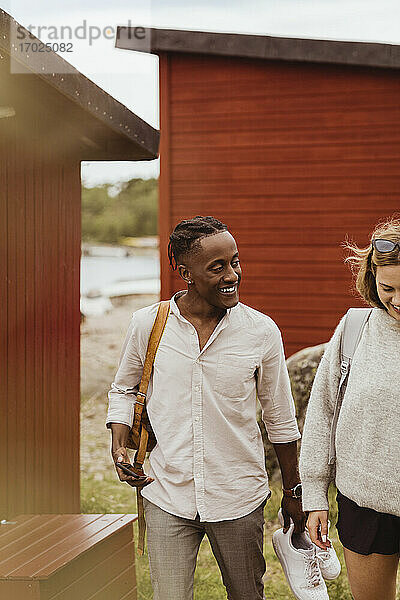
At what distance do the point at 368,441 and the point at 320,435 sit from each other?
23cm

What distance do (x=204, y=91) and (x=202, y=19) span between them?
11455 millimetres

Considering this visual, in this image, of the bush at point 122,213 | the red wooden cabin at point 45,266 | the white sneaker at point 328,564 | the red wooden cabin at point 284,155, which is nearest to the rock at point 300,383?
the red wooden cabin at point 284,155

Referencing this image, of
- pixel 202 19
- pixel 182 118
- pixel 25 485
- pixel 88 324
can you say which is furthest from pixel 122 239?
pixel 25 485

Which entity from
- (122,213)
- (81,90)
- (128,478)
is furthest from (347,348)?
(122,213)

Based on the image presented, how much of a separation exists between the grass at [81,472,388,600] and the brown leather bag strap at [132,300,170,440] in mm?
2302

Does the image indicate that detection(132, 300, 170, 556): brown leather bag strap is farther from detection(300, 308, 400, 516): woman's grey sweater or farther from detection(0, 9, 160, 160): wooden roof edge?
detection(0, 9, 160, 160): wooden roof edge

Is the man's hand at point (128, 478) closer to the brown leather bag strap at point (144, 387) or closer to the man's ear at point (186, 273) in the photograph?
the brown leather bag strap at point (144, 387)

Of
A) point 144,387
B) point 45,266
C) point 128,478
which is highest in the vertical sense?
point 45,266

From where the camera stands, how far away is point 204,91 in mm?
9641

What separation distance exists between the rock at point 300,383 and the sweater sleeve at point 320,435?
14.4 ft

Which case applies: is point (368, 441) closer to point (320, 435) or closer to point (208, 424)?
point (320, 435)

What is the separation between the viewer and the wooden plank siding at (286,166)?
359 inches

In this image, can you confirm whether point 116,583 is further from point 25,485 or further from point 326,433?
point 326,433

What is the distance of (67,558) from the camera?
368 centimetres
